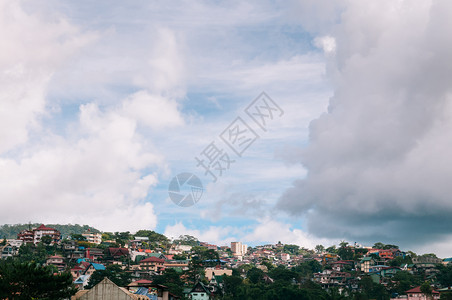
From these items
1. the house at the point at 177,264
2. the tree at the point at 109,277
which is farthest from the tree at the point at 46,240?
the tree at the point at 109,277

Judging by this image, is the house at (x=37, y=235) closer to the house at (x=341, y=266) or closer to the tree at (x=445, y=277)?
the house at (x=341, y=266)

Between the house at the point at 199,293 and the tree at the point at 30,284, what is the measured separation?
64.5m

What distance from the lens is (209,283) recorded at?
138m

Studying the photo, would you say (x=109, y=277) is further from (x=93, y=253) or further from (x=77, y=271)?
(x=93, y=253)

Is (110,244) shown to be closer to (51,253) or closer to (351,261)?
(51,253)

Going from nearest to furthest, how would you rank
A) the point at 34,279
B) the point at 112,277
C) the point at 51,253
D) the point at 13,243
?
the point at 34,279, the point at 112,277, the point at 51,253, the point at 13,243

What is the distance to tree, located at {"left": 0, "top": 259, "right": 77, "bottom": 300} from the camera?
57.3 metres

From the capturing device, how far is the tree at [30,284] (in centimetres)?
5734

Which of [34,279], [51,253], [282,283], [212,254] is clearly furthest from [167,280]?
[34,279]

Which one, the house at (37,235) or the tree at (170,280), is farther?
the house at (37,235)

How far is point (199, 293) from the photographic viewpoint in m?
122

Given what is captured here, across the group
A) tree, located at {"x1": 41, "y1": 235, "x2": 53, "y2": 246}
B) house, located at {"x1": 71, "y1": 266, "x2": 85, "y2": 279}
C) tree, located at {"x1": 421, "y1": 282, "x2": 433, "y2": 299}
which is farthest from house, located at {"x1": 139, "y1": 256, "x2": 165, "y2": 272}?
tree, located at {"x1": 421, "y1": 282, "x2": 433, "y2": 299}

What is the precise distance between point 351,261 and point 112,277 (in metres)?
92.5

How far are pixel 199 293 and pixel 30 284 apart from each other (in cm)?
6773
